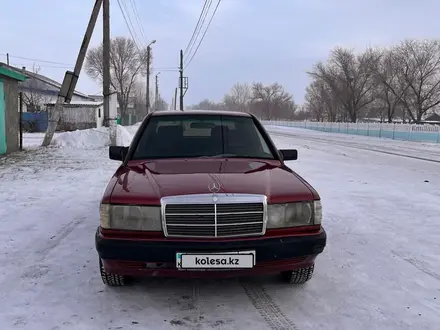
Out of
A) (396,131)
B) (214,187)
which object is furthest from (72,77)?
(396,131)

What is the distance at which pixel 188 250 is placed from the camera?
3.05 meters

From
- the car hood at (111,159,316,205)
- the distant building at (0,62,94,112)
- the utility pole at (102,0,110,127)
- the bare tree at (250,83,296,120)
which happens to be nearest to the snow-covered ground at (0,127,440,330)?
the car hood at (111,159,316,205)

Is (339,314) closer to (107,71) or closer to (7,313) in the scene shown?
(7,313)

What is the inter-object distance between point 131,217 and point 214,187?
2.22 feet

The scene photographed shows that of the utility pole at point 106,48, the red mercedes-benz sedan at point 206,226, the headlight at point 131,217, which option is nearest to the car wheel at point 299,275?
the red mercedes-benz sedan at point 206,226

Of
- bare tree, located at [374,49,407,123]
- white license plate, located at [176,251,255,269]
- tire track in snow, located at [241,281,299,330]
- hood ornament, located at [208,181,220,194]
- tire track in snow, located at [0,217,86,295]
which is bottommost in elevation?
→ tire track in snow, located at [241,281,299,330]

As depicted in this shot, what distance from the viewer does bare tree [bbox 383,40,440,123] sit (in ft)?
166

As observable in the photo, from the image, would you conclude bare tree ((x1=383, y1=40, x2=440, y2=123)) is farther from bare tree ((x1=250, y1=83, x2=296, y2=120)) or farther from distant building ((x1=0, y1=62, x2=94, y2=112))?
bare tree ((x1=250, y1=83, x2=296, y2=120))

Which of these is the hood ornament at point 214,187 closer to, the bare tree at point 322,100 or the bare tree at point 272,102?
the bare tree at point 322,100

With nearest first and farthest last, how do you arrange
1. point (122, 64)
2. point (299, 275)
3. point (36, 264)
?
point (299, 275) → point (36, 264) → point (122, 64)

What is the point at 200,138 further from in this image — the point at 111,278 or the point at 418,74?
the point at 418,74

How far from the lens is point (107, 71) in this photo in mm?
17797

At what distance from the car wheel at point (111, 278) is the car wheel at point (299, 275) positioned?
4.76 ft

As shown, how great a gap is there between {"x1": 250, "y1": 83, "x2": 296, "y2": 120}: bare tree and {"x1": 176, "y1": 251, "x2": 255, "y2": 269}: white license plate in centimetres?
10476
